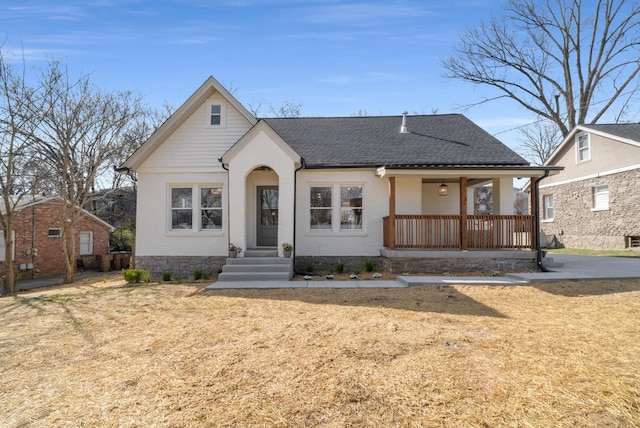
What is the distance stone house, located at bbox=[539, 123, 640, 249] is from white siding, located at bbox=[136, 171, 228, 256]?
59.7 feet

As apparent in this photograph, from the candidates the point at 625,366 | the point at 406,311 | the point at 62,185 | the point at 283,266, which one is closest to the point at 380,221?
the point at 283,266

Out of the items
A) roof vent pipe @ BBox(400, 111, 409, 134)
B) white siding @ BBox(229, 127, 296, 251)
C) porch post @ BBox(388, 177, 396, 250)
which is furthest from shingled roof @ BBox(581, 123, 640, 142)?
white siding @ BBox(229, 127, 296, 251)

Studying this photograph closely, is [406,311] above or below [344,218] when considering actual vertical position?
below

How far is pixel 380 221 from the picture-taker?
11.9 meters

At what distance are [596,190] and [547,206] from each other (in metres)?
3.77

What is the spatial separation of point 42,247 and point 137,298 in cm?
1629

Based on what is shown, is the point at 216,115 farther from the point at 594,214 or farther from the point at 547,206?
the point at 547,206

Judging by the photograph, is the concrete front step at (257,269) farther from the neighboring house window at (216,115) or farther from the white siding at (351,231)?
the neighboring house window at (216,115)

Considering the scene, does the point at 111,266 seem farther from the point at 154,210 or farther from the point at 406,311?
the point at 406,311

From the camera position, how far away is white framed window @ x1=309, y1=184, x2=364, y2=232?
12.1 meters

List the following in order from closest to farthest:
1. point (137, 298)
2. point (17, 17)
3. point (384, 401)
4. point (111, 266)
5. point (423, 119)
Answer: point (384, 401) → point (137, 298) → point (17, 17) → point (423, 119) → point (111, 266)

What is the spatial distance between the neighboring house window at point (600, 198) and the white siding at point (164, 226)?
61.1ft

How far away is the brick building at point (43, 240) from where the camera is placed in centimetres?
1861

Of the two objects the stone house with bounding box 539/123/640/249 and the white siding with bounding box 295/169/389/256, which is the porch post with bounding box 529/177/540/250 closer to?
the white siding with bounding box 295/169/389/256
